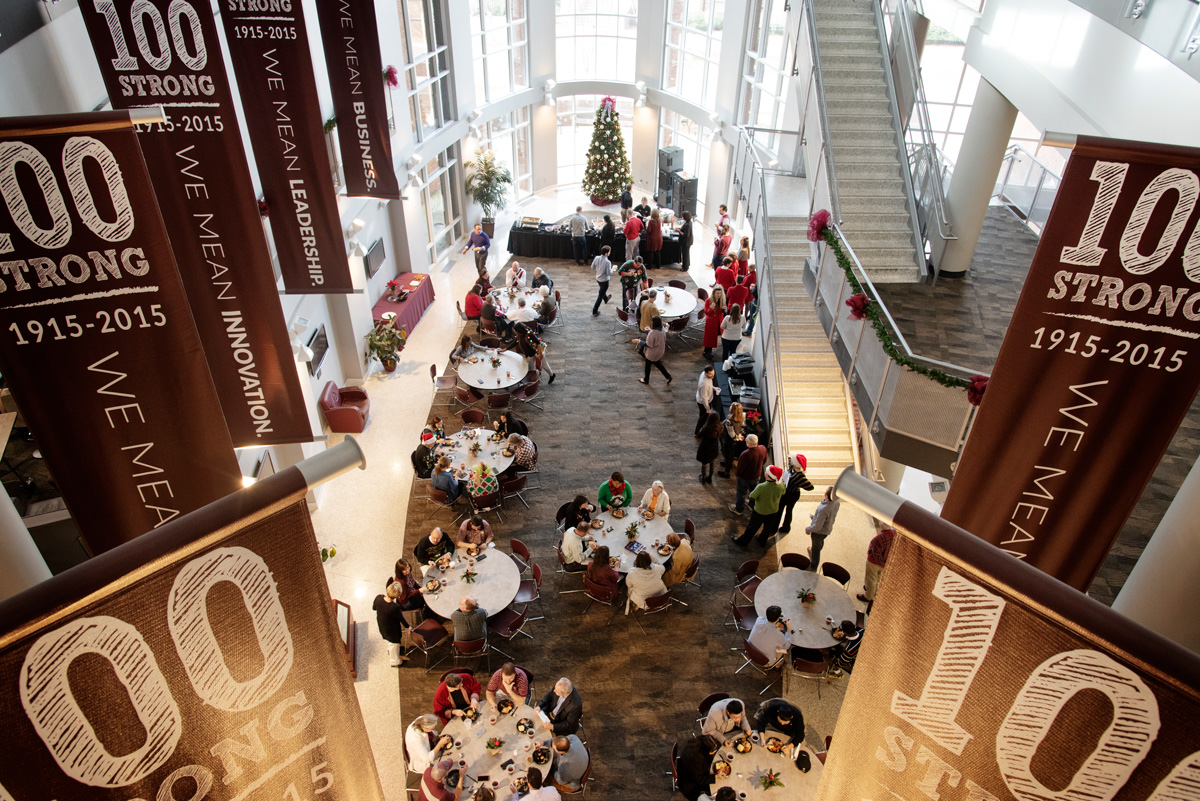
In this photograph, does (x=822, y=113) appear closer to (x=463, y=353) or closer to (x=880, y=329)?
(x=880, y=329)

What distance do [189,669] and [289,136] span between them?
249 inches

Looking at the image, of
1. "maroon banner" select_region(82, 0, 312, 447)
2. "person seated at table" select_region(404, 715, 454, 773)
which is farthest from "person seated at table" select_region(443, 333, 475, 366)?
"person seated at table" select_region(404, 715, 454, 773)

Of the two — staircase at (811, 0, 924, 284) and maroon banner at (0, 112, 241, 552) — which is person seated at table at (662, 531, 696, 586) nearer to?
staircase at (811, 0, 924, 284)

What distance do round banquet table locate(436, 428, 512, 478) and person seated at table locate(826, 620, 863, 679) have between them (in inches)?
196

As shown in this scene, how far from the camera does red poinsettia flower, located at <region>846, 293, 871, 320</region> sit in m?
8.69

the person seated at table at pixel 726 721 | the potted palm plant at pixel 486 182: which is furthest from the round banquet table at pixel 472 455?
the potted palm plant at pixel 486 182

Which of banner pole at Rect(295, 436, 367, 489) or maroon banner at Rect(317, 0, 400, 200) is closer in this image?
banner pole at Rect(295, 436, 367, 489)

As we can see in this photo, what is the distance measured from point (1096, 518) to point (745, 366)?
9255 millimetres

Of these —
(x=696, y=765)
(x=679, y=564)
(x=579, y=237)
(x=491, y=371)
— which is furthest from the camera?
(x=579, y=237)

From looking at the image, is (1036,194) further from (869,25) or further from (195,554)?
(195,554)

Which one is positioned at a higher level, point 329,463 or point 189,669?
point 329,463

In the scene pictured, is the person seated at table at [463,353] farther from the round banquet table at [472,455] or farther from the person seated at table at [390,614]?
the person seated at table at [390,614]

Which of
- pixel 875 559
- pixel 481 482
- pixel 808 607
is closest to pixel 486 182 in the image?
pixel 481 482

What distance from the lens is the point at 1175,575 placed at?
14.5ft
